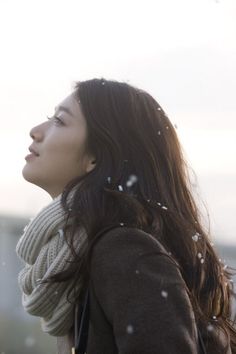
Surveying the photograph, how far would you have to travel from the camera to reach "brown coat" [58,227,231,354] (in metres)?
2.72

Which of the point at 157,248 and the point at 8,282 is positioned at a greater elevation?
the point at 157,248

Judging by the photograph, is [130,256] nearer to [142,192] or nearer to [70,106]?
[142,192]

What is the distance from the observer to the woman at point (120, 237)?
277 centimetres

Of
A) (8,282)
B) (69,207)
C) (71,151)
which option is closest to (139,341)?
(69,207)

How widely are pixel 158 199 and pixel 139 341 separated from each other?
0.58 m

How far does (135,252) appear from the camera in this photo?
9.29ft

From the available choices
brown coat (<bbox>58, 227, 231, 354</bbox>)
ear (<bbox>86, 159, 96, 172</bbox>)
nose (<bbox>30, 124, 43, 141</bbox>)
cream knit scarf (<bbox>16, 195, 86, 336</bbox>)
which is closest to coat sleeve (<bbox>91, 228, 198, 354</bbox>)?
brown coat (<bbox>58, 227, 231, 354</bbox>)

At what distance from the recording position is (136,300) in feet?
9.04

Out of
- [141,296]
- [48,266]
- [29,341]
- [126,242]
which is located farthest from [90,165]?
[29,341]

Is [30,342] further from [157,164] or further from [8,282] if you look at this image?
[157,164]

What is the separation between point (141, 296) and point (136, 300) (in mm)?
18

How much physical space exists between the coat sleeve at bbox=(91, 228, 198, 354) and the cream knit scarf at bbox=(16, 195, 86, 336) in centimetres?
20

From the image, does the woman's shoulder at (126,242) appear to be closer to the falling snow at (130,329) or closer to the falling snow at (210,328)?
the falling snow at (130,329)

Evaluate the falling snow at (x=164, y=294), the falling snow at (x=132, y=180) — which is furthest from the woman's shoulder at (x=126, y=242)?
the falling snow at (x=132, y=180)
